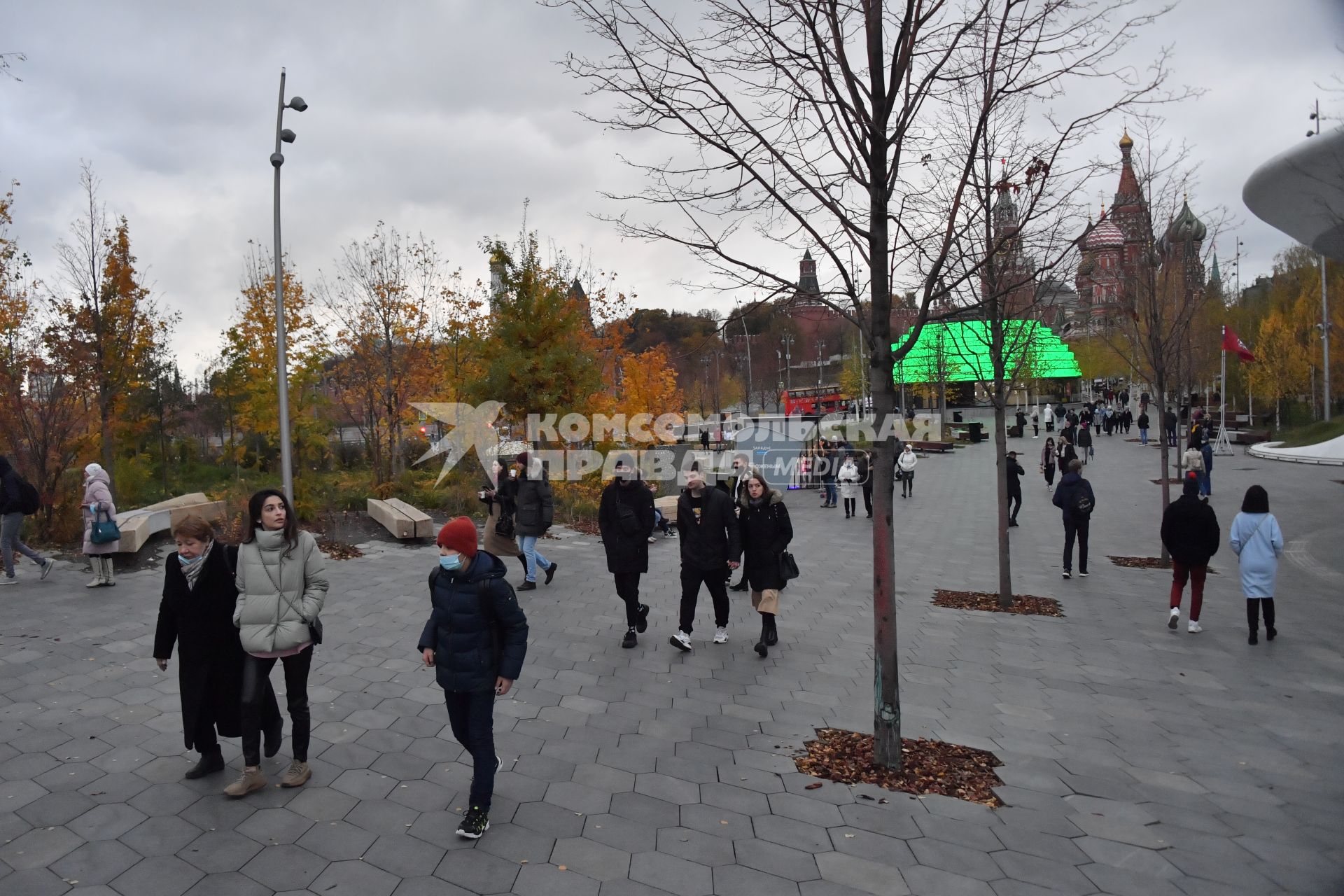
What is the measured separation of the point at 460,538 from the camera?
12.8 ft

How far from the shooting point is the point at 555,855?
366 cm

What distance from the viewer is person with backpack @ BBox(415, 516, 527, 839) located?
385cm

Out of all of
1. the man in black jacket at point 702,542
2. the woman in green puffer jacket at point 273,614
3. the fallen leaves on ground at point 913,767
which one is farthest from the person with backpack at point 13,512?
the fallen leaves on ground at point 913,767

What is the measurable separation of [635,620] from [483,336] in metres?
13.7

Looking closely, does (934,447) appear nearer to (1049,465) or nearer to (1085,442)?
(1085,442)

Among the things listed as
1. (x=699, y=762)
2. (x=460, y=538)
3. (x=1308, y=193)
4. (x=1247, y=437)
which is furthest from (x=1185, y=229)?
(x=1247, y=437)

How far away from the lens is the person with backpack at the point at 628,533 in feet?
23.2

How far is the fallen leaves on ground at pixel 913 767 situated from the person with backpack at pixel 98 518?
26.1ft

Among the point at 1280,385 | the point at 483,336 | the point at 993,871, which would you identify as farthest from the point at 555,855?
the point at 1280,385

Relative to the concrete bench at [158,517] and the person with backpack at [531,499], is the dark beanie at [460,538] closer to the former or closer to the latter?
the person with backpack at [531,499]

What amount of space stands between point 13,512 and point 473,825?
27.1 ft

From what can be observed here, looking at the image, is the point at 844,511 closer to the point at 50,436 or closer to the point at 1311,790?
the point at 1311,790

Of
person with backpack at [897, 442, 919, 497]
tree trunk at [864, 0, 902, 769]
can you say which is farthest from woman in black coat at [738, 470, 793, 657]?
person with backpack at [897, 442, 919, 497]

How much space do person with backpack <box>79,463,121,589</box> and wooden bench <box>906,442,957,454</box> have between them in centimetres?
3254
